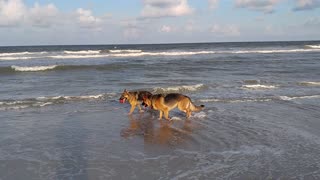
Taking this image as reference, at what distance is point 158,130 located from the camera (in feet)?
30.6

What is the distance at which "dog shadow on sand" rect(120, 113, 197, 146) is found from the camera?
27.4 feet

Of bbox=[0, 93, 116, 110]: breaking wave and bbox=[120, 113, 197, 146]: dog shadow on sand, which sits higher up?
bbox=[0, 93, 116, 110]: breaking wave

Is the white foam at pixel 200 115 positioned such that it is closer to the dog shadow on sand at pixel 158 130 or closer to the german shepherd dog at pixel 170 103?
the german shepherd dog at pixel 170 103

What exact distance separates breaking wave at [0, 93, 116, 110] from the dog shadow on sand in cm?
350

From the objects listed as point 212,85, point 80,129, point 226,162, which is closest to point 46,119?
Answer: point 80,129

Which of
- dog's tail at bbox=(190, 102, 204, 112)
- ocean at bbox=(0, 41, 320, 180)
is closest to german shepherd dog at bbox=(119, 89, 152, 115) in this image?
ocean at bbox=(0, 41, 320, 180)

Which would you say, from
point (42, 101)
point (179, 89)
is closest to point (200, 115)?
point (179, 89)

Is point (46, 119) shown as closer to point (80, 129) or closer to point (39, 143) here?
point (80, 129)

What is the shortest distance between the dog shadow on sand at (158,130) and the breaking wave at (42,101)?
11.5ft

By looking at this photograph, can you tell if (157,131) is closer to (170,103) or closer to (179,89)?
(170,103)

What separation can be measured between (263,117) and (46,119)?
5.84 metres

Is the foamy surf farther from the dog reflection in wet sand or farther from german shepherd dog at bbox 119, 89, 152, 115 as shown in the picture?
the dog reflection in wet sand

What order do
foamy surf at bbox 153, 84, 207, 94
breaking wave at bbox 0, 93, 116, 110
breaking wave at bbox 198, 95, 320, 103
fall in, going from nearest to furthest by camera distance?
1. breaking wave at bbox 0, 93, 116, 110
2. breaking wave at bbox 198, 95, 320, 103
3. foamy surf at bbox 153, 84, 207, 94

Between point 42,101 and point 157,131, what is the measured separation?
582 centimetres
